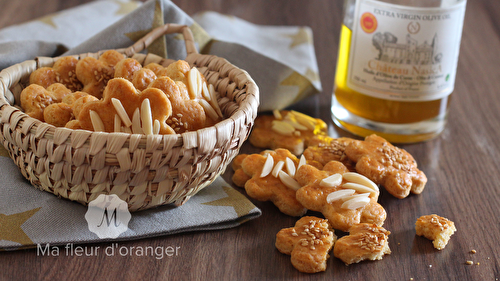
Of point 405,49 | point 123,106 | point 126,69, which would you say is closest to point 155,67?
point 126,69

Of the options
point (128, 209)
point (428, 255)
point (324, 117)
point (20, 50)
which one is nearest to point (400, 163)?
point (428, 255)

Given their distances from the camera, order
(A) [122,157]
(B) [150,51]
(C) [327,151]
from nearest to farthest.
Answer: (A) [122,157] < (C) [327,151] < (B) [150,51]

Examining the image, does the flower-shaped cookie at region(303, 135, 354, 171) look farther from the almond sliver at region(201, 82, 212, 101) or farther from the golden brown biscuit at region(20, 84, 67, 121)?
the golden brown biscuit at region(20, 84, 67, 121)

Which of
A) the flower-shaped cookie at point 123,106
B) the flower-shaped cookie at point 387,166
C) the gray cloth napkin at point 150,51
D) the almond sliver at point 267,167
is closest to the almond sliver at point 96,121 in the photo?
the flower-shaped cookie at point 123,106

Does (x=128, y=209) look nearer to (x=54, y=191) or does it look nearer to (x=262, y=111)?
(x=54, y=191)

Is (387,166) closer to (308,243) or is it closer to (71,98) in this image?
(308,243)

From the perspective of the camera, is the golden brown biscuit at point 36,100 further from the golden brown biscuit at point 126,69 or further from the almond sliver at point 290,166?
the almond sliver at point 290,166
